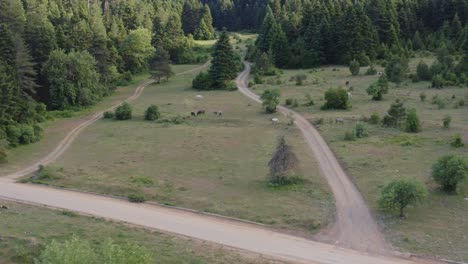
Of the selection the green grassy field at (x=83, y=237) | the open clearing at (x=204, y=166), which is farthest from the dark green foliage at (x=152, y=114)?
the green grassy field at (x=83, y=237)

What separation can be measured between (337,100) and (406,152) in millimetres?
18112

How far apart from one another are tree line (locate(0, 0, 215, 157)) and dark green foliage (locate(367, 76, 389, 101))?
37698mm

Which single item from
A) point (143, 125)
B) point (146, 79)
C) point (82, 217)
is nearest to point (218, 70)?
point (146, 79)

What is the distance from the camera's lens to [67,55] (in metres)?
68.2

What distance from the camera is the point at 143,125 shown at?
5641 cm

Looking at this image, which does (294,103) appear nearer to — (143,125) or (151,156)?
(143,125)

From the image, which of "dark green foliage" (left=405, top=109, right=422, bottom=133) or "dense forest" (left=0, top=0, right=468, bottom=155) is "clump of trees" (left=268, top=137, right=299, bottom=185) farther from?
"dense forest" (left=0, top=0, right=468, bottom=155)

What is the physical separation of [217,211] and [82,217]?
844cm

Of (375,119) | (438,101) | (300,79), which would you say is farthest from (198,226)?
(300,79)

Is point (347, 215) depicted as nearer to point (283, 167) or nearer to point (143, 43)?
point (283, 167)

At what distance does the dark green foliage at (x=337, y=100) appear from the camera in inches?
2283

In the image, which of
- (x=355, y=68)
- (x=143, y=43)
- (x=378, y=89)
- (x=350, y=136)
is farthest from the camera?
(x=143, y=43)

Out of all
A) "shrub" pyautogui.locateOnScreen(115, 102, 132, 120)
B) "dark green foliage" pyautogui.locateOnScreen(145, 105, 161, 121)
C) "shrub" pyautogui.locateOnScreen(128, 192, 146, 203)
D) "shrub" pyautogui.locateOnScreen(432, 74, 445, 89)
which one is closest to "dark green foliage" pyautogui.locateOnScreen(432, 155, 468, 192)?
"shrub" pyautogui.locateOnScreen(128, 192, 146, 203)

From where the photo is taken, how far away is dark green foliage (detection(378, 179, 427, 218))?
29.1m
